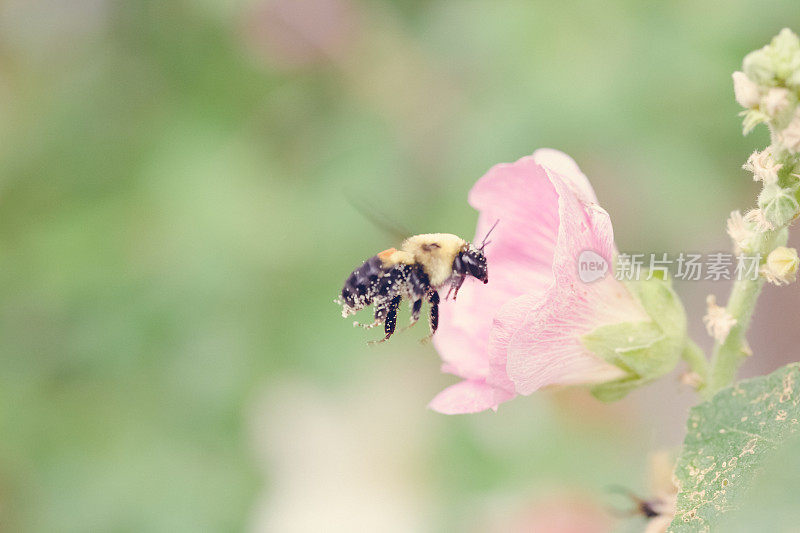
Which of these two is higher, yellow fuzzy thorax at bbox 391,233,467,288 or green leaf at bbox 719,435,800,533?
yellow fuzzy thorax at bbox 391,233,467,288

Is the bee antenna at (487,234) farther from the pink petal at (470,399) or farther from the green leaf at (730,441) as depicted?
the green leaf at (730,441)

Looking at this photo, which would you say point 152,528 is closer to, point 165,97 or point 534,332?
point 165,97

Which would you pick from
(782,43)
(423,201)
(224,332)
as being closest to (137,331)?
(224,332)

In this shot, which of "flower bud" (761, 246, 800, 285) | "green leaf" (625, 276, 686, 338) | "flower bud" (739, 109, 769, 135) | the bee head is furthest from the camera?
the bee head

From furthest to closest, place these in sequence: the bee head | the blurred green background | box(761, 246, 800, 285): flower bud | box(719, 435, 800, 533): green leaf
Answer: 1. the blurred green background
2. the bee head
3. box(761, 246, 800, 285): flower bud
4. box(719, 435, 800, 533): green leaf

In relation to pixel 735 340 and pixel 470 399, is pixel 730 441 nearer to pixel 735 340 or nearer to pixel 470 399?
pixel 735 340

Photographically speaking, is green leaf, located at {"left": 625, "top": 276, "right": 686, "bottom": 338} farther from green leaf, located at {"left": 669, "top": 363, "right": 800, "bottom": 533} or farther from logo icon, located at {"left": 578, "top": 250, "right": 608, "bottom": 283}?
green leaf, located at {"left": 669, "top": 363, "right": 800, "bottom": 533}

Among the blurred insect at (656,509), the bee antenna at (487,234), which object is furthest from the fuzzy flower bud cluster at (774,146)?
the blurred insect at (656,509)

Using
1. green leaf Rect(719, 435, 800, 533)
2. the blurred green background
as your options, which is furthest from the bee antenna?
the blurred green background
